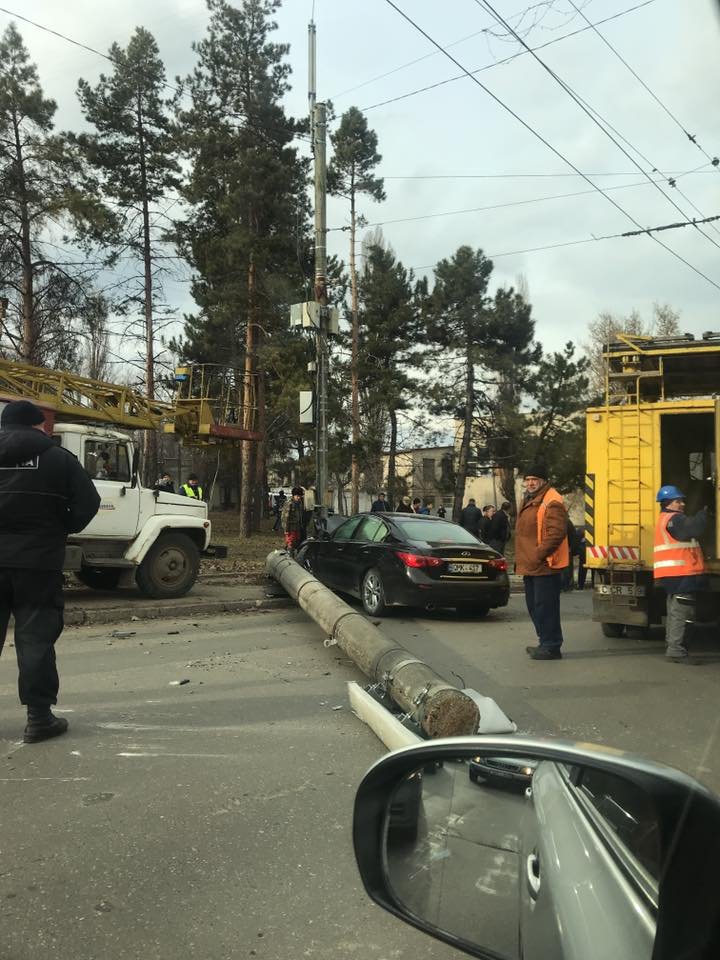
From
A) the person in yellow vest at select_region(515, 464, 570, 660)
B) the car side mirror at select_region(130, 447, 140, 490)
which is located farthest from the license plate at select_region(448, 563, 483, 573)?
the car side mirror at select_region(130, 447, 140, 490)

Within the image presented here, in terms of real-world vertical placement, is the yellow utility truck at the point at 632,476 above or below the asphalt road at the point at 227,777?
above

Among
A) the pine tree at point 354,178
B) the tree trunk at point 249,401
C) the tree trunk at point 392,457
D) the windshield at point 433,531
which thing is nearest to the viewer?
the windshield at point 433,531

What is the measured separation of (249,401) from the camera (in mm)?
26688

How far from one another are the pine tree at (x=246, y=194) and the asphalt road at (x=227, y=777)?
61.8 ft

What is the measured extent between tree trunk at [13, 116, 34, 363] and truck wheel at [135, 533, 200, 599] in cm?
1460

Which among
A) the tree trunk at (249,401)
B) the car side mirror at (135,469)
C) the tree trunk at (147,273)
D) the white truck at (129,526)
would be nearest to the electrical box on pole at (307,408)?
the white truck at (129,526)

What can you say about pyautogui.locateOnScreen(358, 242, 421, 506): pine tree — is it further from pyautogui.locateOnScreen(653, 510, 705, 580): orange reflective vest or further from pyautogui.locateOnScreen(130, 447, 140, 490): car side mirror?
pyautogui.locateOnScreen(653, 510, 705, 580): orange reflective vest

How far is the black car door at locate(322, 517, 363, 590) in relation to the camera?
12062 mm

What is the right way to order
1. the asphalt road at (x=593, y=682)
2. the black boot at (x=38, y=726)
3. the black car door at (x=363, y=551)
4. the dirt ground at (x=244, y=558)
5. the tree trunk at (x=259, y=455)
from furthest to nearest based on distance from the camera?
1. the tree trunk at (x=259, y=455)
2. the dirt ground at (x=244, y=558)
3. the black car door at (x=363, y=551)
4. the asphalt road at (x=593, y=682)
5. the black boot at (x=38, y=726)

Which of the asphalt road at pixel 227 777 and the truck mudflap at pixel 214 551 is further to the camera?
the truck mudflap at pixel 214 551

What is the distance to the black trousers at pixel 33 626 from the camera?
486 centimetres

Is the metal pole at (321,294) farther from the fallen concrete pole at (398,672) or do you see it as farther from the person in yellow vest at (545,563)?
the person in yellow vest at (545,563)

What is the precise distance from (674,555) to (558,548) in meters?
1.12

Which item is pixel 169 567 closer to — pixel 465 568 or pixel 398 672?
pixel 465 568
